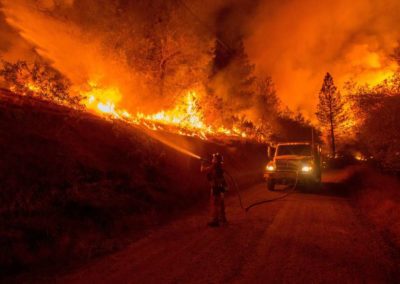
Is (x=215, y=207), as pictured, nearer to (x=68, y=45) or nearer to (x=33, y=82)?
(x=33, y=82)

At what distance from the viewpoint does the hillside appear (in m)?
6.45

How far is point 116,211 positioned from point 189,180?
21.7 ft

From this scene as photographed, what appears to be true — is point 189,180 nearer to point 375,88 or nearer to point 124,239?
point 124,239

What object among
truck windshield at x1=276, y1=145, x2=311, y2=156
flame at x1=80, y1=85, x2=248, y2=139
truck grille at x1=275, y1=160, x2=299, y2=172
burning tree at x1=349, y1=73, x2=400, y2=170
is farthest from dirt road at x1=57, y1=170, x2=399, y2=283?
flame at x1=80, y1=85, x2=248, y2=139

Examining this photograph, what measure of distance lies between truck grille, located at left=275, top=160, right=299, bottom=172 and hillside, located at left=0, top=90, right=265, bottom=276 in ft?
14.1

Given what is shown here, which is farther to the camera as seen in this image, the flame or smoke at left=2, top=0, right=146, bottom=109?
smoke at left=2, top=0, right=146, bottom=109

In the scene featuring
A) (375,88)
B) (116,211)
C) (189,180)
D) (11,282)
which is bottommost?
(11,282)

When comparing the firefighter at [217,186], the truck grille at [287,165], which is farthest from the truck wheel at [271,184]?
the firefighter at [217,186]

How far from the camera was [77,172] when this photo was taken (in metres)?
9.46

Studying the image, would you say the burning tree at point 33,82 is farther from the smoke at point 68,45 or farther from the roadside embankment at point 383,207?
the roadside embankment at point 383,207

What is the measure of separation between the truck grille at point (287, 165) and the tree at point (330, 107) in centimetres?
5246

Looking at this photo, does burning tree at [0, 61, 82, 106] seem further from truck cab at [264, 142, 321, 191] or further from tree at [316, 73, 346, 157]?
tree at [316, 73, 346, 157]

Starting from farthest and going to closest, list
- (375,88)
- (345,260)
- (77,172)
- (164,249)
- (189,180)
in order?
(189,180), (375,88), (77,172), (164,249), (345,260)

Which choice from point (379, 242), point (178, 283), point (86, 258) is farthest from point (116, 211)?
point (379, 242)
